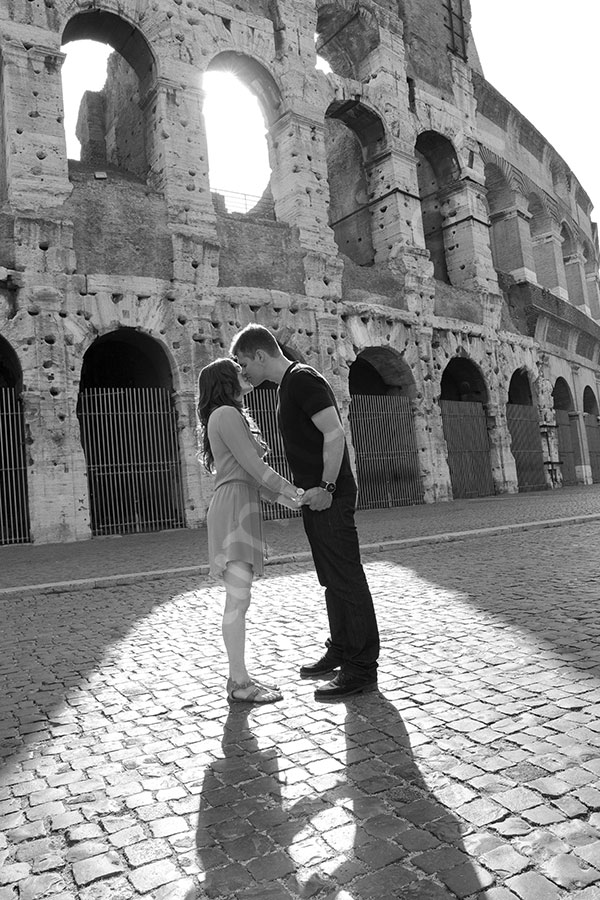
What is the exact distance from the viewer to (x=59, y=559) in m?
8.08

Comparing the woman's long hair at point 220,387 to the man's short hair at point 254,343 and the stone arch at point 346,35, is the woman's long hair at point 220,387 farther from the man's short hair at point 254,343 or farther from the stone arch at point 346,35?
the stone arch at point 346,35

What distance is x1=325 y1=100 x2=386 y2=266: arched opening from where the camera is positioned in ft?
50.5

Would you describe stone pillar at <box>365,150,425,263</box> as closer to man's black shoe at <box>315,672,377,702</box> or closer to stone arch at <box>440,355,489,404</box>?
stone arch at <box>440,355,489,404</box>

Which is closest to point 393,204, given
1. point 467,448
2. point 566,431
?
point 467,448

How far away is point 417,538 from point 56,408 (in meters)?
5.85

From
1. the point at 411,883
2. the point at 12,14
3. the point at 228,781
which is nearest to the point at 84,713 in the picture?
the point at 228,781

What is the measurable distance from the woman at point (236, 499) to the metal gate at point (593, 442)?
2051 centimetres

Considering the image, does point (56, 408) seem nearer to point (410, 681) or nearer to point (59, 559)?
point (59, 559)

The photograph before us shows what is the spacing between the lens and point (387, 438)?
14289mm

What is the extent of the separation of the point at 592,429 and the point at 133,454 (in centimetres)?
1592

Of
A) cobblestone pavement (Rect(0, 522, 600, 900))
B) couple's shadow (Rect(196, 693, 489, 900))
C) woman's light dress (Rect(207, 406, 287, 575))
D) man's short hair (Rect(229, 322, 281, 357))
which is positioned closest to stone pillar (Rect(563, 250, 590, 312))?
cobblestone pavement (Rect(0, 522, 600, 900))

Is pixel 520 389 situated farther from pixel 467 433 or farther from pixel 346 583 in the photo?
pixel 346 583

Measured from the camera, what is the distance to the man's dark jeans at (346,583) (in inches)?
115

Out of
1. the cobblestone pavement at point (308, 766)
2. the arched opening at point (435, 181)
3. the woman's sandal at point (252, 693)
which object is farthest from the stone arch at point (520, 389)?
the woman's sandal at point (252, 693)
